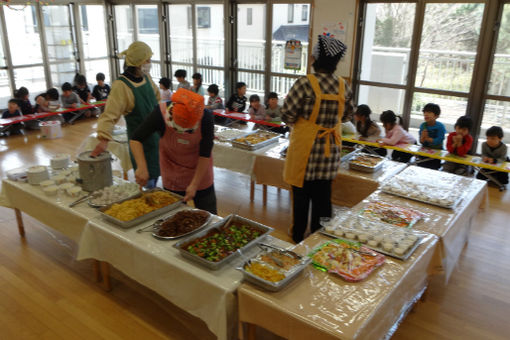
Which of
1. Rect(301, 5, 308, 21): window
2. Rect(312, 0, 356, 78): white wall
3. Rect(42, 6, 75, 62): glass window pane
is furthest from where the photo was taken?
Rect(42, 6, 75, 62): glass window pane

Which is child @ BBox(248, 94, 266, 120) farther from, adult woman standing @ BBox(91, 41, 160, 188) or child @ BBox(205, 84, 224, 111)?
adult woman standing @ BBox(91, 41, 160, 188)

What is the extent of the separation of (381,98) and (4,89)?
680 centimetres

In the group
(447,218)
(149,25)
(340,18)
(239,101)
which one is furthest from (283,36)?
(447,218)

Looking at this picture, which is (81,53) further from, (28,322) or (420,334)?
(420,334)

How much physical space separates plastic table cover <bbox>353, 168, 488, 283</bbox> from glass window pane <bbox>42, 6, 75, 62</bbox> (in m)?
7.71

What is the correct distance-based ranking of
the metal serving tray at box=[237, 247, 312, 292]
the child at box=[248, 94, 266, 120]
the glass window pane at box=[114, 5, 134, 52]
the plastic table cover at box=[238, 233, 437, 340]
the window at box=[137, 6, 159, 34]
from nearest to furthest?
the plastic table cover at box=[238, 233, 437, 340]
the metal serving tray at box=[237, 247, 312, 292]
the child at box=[248, 94, 266, 120]
the window at box=[137, 6, 159, 34]
the glass window pane at box=[114, 5, 134, 52]

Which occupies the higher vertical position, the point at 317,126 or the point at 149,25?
the point at 149,25

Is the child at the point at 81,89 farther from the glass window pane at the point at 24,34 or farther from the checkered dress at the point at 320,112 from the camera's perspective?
the checkered dress at the point at 320,112

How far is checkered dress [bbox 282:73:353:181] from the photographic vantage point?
2.47m

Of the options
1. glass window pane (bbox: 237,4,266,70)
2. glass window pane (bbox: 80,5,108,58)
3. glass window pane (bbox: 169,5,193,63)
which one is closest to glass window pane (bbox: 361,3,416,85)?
glass window pane (bbox: 237,4,266,70)

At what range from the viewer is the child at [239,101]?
6.71 metres

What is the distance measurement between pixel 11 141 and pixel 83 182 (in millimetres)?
4426

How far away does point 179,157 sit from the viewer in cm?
246

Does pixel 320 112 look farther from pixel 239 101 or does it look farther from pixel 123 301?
pixel 239 101
